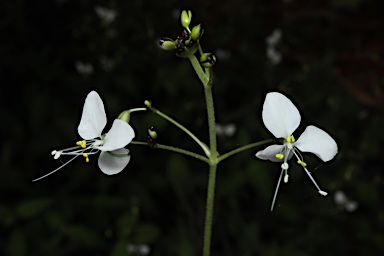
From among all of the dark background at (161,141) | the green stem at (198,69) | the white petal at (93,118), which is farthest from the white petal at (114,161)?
the dark background at (161,141)

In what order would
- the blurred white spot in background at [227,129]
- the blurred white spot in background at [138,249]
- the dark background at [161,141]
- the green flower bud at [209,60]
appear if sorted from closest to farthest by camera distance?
the green flower bud at [209,60] < the blurred white spot in background at [138,249] < the dark background at [161,141] < the blurred white spot in background at [227,129]

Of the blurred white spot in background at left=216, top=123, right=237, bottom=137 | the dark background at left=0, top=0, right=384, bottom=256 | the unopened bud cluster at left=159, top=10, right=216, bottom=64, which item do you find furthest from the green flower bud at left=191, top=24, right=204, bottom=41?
the blurred white spot in background at left=216, top=123, right=237, bottom=137

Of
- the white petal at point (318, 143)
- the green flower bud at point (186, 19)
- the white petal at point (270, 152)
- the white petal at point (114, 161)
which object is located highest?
the green flower bud at point (186, 19)

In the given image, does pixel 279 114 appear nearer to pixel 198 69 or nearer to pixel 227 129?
pixel 198 69

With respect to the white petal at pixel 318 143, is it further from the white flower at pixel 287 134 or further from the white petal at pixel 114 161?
the white petal at pixel 114 161

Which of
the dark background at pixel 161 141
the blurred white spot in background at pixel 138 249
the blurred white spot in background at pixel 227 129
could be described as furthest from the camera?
the blurred white spot in background at pixel 227 129

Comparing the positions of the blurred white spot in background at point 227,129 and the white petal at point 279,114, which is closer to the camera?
the white petal at point 279,114
